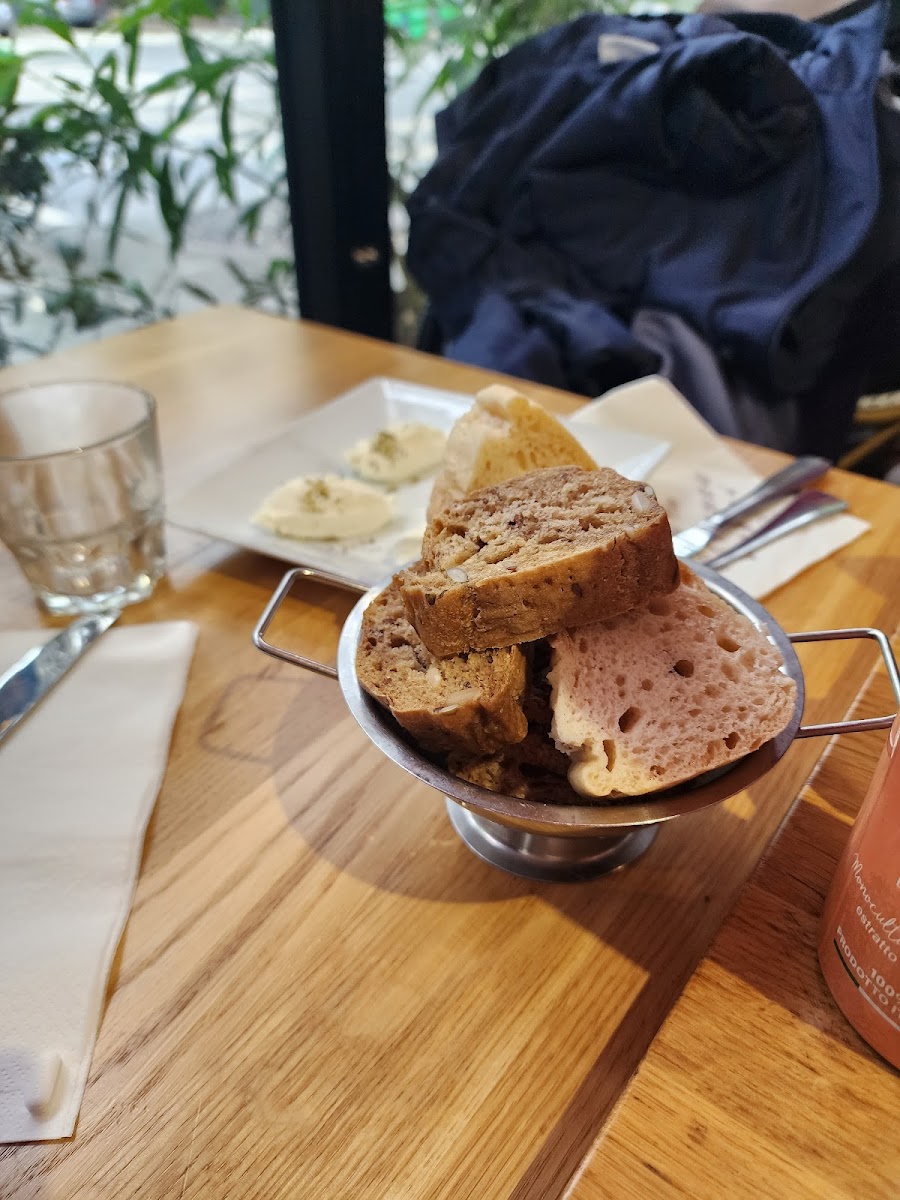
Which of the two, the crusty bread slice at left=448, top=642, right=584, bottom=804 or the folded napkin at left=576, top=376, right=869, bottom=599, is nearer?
the crusty bread slice at left=448, top=642, right=584, bottom=804

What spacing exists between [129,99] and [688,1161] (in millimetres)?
1696

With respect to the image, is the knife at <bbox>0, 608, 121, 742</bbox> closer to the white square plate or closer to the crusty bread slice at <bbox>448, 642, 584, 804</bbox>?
the white square plate

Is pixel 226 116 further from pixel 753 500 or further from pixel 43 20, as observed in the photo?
pixel 753 500

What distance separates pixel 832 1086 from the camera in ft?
1.09

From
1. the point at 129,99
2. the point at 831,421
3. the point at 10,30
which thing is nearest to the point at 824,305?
the point at 831,421

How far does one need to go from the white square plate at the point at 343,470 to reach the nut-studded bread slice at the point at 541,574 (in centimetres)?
20

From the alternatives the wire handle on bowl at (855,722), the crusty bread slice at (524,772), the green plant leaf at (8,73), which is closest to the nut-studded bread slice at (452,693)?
the crusty bread slice at (524,772)

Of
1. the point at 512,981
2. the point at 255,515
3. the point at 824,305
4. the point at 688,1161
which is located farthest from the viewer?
the point at 824,305

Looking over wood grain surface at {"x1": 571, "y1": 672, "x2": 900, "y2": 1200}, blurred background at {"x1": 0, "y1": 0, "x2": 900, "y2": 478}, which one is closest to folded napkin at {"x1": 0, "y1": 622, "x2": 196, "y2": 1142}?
wood grain surface at {"x1": 571, "y1": 672, "x2": 900, "y2": 1200}

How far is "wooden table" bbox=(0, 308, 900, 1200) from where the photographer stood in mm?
331

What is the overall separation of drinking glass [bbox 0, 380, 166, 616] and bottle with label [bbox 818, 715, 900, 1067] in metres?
0.56

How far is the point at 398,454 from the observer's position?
2.80ft

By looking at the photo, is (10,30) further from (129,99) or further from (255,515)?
(255,515)

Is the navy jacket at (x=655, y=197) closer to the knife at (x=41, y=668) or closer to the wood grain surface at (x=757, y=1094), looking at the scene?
the knife at (x=41, y=668)
